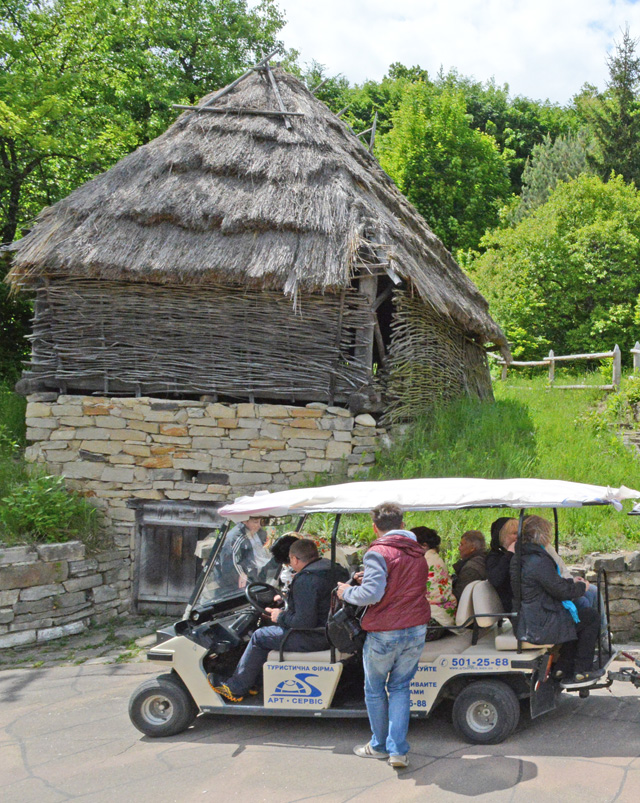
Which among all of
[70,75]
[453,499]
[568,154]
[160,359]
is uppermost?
[568,154]

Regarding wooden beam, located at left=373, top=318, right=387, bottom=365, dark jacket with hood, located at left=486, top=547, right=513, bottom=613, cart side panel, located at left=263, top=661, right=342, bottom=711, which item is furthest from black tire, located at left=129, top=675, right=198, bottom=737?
wooden beam, located at left=373, top=318, right=387, bottom=365

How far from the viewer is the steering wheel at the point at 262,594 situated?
532 cm

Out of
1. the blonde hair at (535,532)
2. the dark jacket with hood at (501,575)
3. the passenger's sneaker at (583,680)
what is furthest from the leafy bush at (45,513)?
the passenger's sneaker at (583,680)

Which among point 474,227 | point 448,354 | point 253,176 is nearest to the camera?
point 253,176

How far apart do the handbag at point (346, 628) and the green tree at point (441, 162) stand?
2399cm

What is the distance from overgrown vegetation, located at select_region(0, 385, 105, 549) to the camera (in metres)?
9.30

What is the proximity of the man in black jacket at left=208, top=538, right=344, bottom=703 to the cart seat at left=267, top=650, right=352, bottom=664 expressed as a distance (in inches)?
1.3

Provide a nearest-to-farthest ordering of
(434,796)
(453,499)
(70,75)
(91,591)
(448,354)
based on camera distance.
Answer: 1. (434,796)
2. (453,499)
3. (91,591)
4. (448,354)
5. (70,75)

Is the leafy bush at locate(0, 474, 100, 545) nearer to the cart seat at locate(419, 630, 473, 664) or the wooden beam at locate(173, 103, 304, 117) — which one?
the cart seat at locate(419, 630, 473, 664)

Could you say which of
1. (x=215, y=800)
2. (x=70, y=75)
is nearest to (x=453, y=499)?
(x=215, y=800)

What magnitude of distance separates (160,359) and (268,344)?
1541 millimetres

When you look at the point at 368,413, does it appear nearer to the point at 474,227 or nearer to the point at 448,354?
the point at 448,354

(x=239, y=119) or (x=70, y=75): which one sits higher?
(x=70, y=75)

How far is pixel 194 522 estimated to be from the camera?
1026 centimetres
